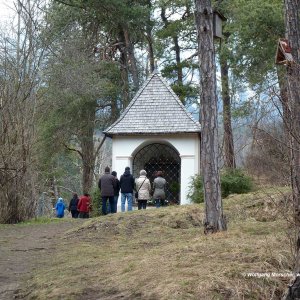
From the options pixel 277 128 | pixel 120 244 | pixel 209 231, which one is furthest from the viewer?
pixel 120 244

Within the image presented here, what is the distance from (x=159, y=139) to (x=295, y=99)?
17833 millimetres

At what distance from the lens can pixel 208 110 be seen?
1016cm

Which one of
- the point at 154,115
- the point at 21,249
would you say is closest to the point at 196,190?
the point at 154,115

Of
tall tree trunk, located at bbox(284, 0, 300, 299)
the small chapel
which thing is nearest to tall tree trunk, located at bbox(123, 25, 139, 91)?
the small chapel

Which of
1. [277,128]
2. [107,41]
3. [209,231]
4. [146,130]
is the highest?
[107,41]

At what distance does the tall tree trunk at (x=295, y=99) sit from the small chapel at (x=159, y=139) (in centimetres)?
1491

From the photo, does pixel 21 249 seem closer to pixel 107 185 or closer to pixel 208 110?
pixel 208 110

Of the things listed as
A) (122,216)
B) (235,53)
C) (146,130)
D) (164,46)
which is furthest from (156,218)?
(164,46)

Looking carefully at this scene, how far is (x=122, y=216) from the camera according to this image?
47.3ft

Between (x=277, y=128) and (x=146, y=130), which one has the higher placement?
(x=146, y=130)

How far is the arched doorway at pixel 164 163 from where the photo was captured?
26.4m

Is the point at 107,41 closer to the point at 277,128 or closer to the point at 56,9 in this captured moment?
the point at 56,9

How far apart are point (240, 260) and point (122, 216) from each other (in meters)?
7.44

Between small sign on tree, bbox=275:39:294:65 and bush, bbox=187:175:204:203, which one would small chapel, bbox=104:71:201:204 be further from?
small sign on tree, bbox=275:39:294:65
